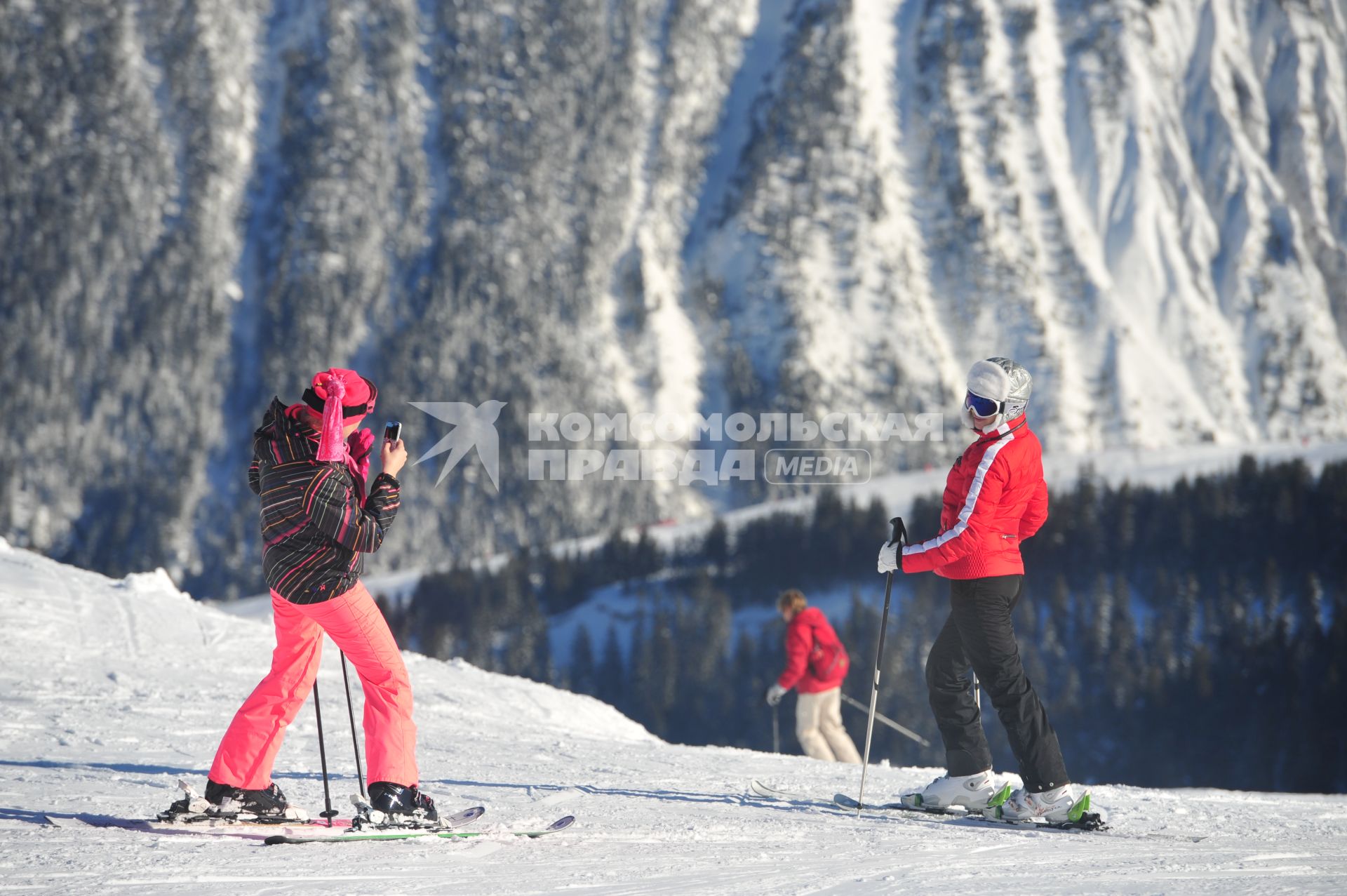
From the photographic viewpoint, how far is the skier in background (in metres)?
4.20

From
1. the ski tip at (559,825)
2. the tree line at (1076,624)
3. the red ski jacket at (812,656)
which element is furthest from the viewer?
the tree line at (1076,624)

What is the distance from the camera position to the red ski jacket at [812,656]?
10133mm

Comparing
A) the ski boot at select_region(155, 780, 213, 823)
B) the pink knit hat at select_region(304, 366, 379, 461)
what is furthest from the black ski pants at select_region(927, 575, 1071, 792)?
the ski boot at select_region(155, 780, 213, 823)

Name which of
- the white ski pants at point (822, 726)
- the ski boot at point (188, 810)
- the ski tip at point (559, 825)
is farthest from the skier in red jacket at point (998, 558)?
the white ski pants at point (822, 726)

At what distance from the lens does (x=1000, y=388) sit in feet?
16.5

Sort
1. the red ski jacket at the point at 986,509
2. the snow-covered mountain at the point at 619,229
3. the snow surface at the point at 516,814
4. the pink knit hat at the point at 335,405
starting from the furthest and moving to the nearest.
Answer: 1. the snow-covered mountain at the point at 619,229
2. the red ski jacket at the point at 986,509
3. the pink knit hat at the point at 335,405
4. the snow surface at the point at 516,814

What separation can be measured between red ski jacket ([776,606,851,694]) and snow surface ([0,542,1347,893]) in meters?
1.61

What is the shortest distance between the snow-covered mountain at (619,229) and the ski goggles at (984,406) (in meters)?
120

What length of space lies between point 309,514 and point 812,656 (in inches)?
265

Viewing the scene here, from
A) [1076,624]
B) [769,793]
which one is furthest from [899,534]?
[1076,624]

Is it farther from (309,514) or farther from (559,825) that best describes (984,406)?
(309,514)

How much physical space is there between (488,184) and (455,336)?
19477mm

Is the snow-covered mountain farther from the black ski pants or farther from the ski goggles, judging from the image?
the ski goggles

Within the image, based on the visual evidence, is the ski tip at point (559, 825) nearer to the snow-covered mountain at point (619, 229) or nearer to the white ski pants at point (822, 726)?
the white ski pants at point (822, 726)
